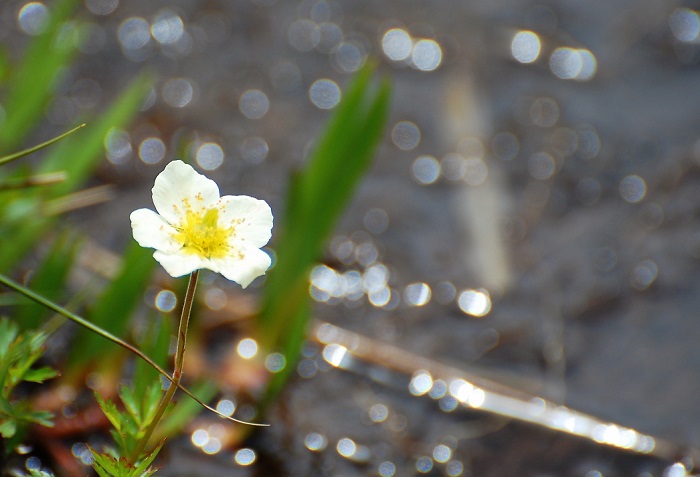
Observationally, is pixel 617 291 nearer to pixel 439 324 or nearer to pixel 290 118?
pixel 439 324

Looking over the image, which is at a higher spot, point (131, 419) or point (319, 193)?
point (319, 193)

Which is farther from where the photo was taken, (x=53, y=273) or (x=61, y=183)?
(x=61, y=183)

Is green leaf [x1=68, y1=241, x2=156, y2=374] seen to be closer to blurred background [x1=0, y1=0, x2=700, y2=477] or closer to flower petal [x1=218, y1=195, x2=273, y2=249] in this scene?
blurred background [x1=0, y1=0, x2=700, y2=477]

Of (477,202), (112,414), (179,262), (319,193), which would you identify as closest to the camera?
(179,262)

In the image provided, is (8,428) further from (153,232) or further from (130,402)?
(153,232)

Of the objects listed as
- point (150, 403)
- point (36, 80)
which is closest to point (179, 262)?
point (150, 403)

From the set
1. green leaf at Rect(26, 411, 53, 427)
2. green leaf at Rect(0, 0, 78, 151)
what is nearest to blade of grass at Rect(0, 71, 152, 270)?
green leaf at Rect(0, 0, 78, 151)
